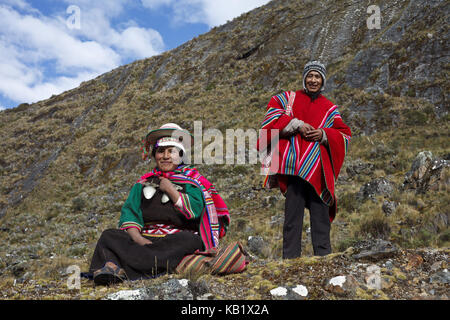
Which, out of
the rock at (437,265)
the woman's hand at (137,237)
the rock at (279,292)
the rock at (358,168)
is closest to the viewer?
the rock at (279,292)

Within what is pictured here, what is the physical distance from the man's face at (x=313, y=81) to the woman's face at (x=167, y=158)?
1.76m

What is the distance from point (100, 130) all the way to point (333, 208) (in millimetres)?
26406

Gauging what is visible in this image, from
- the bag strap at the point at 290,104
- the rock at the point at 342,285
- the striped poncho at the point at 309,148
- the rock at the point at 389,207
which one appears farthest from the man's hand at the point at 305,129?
the rock at the point at 389,207

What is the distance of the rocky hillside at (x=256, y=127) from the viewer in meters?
6.17

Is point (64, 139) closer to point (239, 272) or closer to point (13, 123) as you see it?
point (13, 123)

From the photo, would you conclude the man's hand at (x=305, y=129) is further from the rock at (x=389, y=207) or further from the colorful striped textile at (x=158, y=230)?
the rock at (x=389, y=207)

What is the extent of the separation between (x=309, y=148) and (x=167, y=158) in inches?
62.6

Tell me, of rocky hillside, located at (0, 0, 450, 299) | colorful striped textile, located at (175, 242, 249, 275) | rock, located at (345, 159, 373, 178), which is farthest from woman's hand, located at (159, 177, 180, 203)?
Result: rock, located at (345, 159, 373, 178)

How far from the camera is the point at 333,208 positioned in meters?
3.93

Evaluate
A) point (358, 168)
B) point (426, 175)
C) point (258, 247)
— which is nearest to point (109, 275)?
point (258, 247)

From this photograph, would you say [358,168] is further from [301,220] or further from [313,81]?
[301,220]

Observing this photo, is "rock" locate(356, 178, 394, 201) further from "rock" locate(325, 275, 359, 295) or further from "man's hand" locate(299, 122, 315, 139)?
"rock" locate(325, 275, 359, 295)
